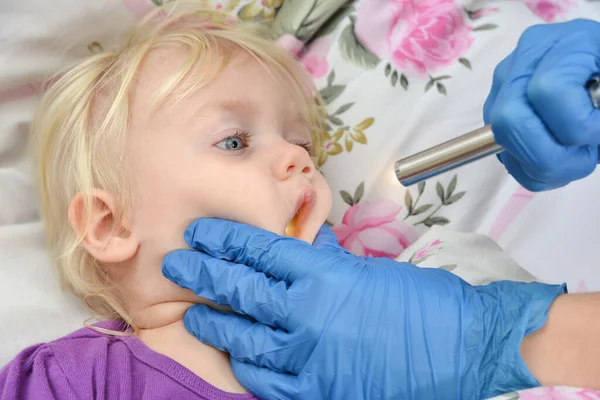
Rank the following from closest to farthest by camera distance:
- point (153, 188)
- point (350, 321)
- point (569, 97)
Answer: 1. point (569, 97)
2. point (350, 321)
3. point (153, 188)

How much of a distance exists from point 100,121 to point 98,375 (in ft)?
1.19

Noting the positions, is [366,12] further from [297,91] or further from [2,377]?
[2,377]

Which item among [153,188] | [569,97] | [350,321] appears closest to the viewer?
[569,97]

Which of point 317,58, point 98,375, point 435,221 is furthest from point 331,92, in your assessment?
point 98,375

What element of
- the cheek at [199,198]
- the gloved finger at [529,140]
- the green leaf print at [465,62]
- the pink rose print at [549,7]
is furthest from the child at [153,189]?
the pink rose print at [549,7]

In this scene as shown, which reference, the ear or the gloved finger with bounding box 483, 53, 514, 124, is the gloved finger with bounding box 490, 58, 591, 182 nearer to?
the gloved finger with bounding box 483, 53, 514, 124

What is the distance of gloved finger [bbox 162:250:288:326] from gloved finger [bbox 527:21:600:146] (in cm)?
38

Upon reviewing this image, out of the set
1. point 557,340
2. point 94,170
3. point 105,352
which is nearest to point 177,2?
point 94,170

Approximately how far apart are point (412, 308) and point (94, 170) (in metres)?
0.49

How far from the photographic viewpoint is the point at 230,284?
0.84 m

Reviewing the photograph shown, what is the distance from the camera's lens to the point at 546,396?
714 millimetres

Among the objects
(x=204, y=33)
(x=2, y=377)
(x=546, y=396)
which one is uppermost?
(x=204, y=33)

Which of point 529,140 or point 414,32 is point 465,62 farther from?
point 529,140

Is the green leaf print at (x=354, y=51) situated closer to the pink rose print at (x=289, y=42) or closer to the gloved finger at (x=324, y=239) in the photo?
the pink rose print at (x=289, y=42)
